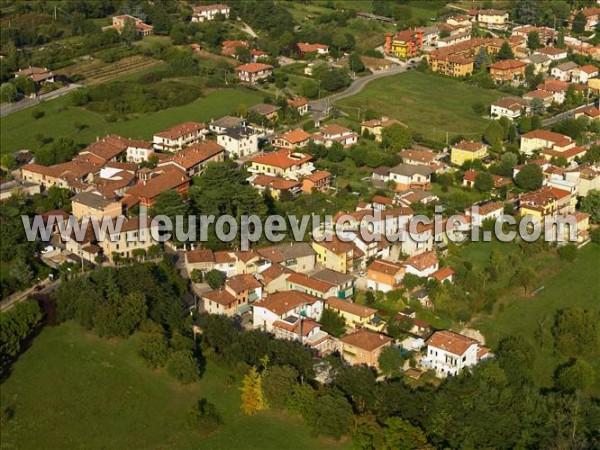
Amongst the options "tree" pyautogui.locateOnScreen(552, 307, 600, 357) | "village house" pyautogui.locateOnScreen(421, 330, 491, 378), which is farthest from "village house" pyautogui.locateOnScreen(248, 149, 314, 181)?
"tree" pyautogui.locateOnScreen(552, 307, 600, 357)

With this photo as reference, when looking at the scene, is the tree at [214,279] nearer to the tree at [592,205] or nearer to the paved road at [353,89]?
the tree at [592,205]

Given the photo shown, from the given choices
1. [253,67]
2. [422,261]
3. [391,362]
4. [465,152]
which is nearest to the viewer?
[391,362]

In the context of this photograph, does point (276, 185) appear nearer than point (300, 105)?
Yes

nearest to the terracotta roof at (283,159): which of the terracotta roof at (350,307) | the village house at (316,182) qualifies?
the village house at (316,182)

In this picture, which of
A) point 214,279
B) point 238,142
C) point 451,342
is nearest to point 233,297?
point 214,279

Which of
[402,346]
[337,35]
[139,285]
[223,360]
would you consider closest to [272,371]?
[223,360]

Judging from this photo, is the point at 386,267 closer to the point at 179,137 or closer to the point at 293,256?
the point at 293,256
